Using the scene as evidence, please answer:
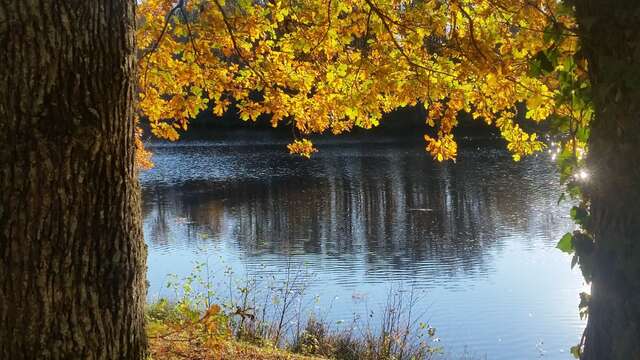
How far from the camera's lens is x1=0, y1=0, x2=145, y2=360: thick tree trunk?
2348 mm

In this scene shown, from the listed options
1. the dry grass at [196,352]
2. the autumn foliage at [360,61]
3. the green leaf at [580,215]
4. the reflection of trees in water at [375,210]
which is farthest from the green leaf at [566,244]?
the reflection of trees in water at [375,210]

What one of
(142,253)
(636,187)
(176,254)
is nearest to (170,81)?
(142,253)

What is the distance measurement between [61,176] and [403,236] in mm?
12482

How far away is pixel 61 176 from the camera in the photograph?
2.41m

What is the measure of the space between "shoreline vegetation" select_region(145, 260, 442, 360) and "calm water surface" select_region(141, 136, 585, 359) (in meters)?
0.46

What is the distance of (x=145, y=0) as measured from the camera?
22.5 feet

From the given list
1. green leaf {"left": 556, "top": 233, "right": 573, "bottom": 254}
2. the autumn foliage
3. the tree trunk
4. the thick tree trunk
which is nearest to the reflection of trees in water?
the autumn foliage

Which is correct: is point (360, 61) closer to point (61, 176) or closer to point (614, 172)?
point (61, 176)

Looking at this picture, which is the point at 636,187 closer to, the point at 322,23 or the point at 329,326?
the point at 322,23

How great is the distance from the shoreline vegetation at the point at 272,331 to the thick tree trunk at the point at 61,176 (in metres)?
1.42

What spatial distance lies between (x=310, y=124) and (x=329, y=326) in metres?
2.87

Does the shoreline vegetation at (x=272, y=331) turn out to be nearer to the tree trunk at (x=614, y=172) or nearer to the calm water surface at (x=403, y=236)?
the calm water surface at (x=403, y=236)

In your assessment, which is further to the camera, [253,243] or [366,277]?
[253,243]

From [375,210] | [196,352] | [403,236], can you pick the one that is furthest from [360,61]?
[375,210]
